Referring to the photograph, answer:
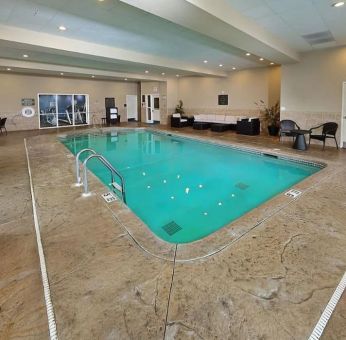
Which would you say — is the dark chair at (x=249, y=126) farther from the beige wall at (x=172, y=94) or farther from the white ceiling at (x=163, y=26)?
the beige wall at (x=172, y=94)

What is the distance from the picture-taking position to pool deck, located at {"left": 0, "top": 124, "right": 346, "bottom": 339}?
1603 millimetres

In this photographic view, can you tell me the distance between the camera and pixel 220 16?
13.5 ft

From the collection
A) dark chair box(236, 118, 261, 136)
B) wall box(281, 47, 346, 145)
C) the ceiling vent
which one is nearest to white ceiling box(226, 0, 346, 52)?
the ceiling vent

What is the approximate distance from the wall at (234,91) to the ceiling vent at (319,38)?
170 inches

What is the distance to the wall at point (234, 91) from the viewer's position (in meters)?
11.2

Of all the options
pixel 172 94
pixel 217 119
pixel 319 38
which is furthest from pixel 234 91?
pixel 319 38

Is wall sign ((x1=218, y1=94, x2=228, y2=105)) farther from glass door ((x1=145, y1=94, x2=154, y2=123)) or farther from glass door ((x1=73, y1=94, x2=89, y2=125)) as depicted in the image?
Answer: glass door ((x1=73, y1=94, x2=89, y2=125))

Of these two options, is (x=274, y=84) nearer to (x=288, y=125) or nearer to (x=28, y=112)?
(x=288, y=125)

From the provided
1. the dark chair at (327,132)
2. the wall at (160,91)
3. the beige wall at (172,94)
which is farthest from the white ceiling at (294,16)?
the wall at (160,91)

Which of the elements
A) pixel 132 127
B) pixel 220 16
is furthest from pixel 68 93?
pixel 220 16

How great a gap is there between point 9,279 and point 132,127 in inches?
475

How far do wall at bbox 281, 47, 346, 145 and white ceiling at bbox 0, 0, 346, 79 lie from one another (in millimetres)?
660

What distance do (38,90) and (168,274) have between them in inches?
540

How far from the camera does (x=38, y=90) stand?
12.9 metres
